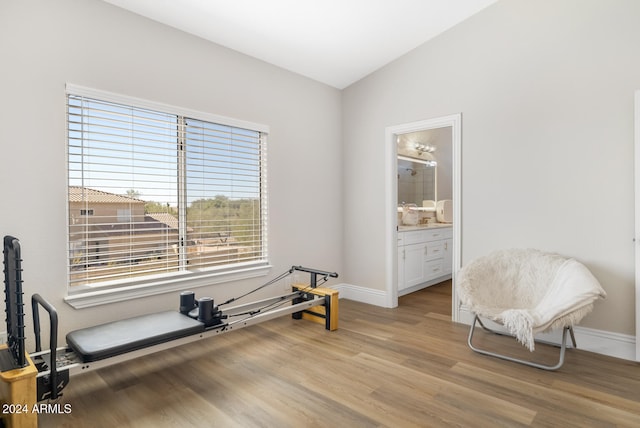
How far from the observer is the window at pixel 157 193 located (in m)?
2.57

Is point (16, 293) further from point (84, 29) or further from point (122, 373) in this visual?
point (84, 29)

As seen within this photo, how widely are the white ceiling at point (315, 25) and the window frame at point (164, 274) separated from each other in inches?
27.0

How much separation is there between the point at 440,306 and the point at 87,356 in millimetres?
3437

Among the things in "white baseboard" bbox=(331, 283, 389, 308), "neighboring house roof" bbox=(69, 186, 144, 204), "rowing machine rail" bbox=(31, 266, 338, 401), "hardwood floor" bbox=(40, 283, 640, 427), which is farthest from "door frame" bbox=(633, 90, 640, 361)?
"neighboring house roof" bbox=(69, 186, 144, 204)

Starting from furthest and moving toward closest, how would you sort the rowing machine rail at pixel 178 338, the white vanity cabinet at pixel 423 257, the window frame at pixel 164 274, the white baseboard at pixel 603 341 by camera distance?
the white vanity cabinet at pixel 423 257
the white baseboard at pixel 603 341
the window frame at pixel 164 274
the rowing machine rail at pixel 178 338

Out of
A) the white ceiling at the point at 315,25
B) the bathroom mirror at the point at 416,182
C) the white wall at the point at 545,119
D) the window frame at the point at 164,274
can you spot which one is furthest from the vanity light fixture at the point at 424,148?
the window frame at the point at 164,274

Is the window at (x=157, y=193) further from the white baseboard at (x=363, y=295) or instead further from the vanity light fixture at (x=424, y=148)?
the vanity light fixture at (x=424, y=148)

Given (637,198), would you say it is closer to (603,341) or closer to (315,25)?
(603,341)

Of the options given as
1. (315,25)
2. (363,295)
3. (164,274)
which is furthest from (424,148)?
(164,274)

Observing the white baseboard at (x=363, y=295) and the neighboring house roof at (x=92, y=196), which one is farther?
the white baseboard at (x=363, y=295)

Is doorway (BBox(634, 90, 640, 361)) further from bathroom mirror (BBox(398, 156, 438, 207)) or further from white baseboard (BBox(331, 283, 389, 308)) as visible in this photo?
bathroom mirror (BBox(398, 156, 438, 207))

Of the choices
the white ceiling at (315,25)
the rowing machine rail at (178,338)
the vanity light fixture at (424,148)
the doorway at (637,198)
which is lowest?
the rowing machine rail at (178,338)

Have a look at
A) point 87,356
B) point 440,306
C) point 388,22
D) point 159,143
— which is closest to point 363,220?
point 440,306

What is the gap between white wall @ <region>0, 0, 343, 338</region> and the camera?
7.45 ft
